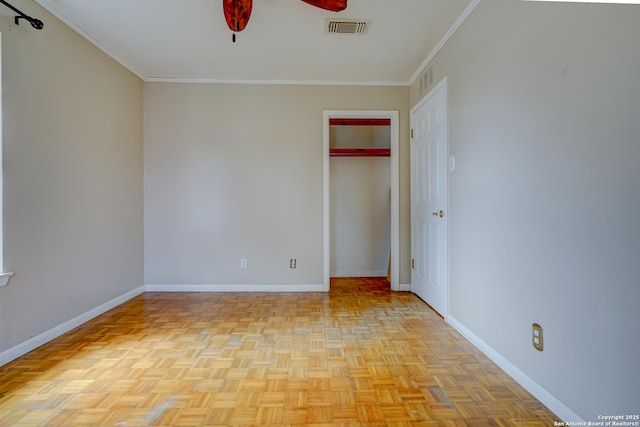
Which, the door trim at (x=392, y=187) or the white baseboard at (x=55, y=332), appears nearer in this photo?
the white baseboard at (x=55, y=332)

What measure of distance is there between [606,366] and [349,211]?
3.36m

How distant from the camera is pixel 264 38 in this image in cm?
271

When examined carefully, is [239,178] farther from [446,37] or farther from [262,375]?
[446,37]

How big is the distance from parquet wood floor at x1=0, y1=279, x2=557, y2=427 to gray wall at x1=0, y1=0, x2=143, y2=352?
1.08 ft

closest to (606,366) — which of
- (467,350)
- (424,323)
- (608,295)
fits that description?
(608,295)

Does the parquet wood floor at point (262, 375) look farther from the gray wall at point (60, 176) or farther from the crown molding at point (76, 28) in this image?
the crown molding at point (76, 28)

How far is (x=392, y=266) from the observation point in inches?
146

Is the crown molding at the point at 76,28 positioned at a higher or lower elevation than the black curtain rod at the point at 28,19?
higher

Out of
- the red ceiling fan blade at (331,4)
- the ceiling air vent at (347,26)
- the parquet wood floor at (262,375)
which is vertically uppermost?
the ceiling air vent at (347,26)

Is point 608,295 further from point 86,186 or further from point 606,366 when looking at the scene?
point 86,186

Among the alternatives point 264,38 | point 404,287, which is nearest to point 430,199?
point 404,287

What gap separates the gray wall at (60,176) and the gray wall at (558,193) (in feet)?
10.3

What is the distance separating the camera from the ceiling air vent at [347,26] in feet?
8.02

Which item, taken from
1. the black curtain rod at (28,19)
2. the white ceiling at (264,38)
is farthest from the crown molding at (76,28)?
the black curtain rod at (28,19)
